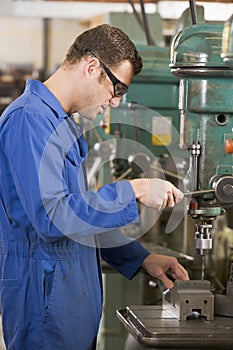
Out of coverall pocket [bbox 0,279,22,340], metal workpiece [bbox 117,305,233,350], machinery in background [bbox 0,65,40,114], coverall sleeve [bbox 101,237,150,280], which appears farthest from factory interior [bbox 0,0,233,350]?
machinery in background [bbox 0,65,40,114]

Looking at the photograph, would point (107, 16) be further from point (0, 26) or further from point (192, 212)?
point (0, 26)

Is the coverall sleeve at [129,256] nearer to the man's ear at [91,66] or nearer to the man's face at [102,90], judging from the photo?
the man's face at [102,90]

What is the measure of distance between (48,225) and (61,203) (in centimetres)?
6

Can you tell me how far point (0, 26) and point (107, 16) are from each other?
5951 mm

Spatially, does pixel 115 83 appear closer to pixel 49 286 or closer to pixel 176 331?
pixel 49 286

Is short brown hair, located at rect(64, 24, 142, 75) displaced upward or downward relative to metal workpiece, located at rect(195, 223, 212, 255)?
upward

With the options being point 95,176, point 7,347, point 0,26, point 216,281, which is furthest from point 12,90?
point 7,347

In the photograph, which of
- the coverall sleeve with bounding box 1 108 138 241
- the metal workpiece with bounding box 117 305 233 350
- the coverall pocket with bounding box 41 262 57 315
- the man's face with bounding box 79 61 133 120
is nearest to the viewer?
the metal workpiece with bounding box 117 305 233 350

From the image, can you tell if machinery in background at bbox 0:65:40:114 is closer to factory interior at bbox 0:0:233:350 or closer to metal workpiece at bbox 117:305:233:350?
factory interior at bbox 0:0:233:350

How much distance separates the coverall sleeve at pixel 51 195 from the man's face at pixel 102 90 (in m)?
0.22

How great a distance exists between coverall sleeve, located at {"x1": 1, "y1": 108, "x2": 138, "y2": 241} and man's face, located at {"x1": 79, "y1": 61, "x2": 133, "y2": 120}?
0.71 ft

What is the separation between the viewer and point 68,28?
30.2 ft

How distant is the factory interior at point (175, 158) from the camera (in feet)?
6.16

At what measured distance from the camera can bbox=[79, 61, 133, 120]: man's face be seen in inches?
81.8
